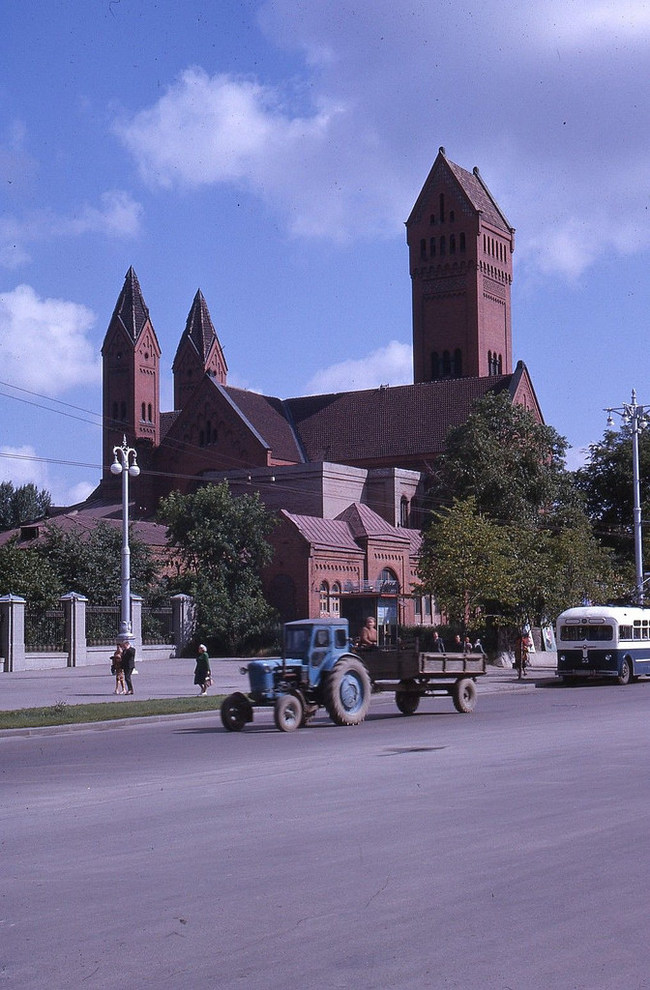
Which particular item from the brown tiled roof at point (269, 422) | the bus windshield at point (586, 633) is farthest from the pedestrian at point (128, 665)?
the brown tiled roof at point (269, 422)

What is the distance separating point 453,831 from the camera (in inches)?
386

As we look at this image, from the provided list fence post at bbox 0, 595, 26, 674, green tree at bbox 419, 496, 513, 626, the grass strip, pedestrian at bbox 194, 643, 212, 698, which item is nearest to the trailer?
the grass strip

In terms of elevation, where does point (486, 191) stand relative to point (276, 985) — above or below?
above

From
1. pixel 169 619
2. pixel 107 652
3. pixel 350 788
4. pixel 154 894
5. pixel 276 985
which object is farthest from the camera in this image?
pixel 169 619

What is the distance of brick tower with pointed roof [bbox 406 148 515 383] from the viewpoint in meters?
98.5

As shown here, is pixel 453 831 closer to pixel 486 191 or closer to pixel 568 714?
pixel 568 714

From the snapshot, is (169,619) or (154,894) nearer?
(154,894)

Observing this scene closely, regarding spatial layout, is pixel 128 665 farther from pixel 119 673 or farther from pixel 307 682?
pixel 307 682

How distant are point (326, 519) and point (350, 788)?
57.7 m

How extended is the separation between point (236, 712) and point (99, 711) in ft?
15.3

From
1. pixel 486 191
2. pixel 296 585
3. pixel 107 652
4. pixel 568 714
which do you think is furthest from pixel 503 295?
pixel 568 714

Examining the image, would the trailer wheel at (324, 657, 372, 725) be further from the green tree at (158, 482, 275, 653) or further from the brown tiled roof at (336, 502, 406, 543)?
the brown tiled roof at (336, 502, 406, 543)

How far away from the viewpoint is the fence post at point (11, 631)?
43.8 m

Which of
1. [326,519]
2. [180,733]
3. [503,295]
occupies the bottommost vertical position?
[180,733]
